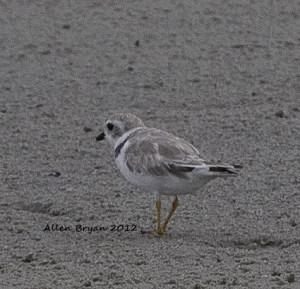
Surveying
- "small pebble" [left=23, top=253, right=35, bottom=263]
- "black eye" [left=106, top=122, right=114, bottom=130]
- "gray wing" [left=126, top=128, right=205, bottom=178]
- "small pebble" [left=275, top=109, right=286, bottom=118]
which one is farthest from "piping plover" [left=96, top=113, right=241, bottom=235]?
"small pebble" [left=275, top=109, right=286, bottom=118]

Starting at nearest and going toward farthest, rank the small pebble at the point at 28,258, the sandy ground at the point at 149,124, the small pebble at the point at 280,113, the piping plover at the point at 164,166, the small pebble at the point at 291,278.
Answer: the small pebble at the point at 291,278
the sandy ground at the point at 149,124
the small pebble at the point at 28,258
the piping plover at the point at 164,166
the small pebble at the point at 280,113

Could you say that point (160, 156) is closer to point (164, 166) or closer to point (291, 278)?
point (164, 166)

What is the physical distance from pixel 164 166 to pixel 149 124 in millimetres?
2654

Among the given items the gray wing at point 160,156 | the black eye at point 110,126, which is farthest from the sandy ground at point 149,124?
the black eye at point 110,126

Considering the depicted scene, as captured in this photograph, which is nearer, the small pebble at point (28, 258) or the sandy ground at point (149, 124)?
the sandy ground at point (149, 124)

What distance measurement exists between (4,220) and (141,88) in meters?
3.24

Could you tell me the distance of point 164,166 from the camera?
21.7ft

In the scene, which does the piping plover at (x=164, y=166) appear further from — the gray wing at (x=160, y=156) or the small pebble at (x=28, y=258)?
the small pebble at (x=28, y=258)

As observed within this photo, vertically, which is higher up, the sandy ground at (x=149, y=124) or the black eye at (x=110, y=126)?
the black eye at (x=110, y=126)

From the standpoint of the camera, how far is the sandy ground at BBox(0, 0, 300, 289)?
6.25 meters

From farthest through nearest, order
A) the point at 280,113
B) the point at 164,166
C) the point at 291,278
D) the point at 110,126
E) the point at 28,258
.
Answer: the point at 280,113
the point at 110,126
the point at 164,166
the point at 28,258
the point at 291,278

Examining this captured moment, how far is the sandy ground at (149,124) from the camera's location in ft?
20.5

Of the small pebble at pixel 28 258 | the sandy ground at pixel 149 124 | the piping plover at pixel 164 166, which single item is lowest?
the sandy ground at pixel 149 124

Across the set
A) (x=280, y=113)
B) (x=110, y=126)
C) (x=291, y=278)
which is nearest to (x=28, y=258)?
(x=110, y=126)
